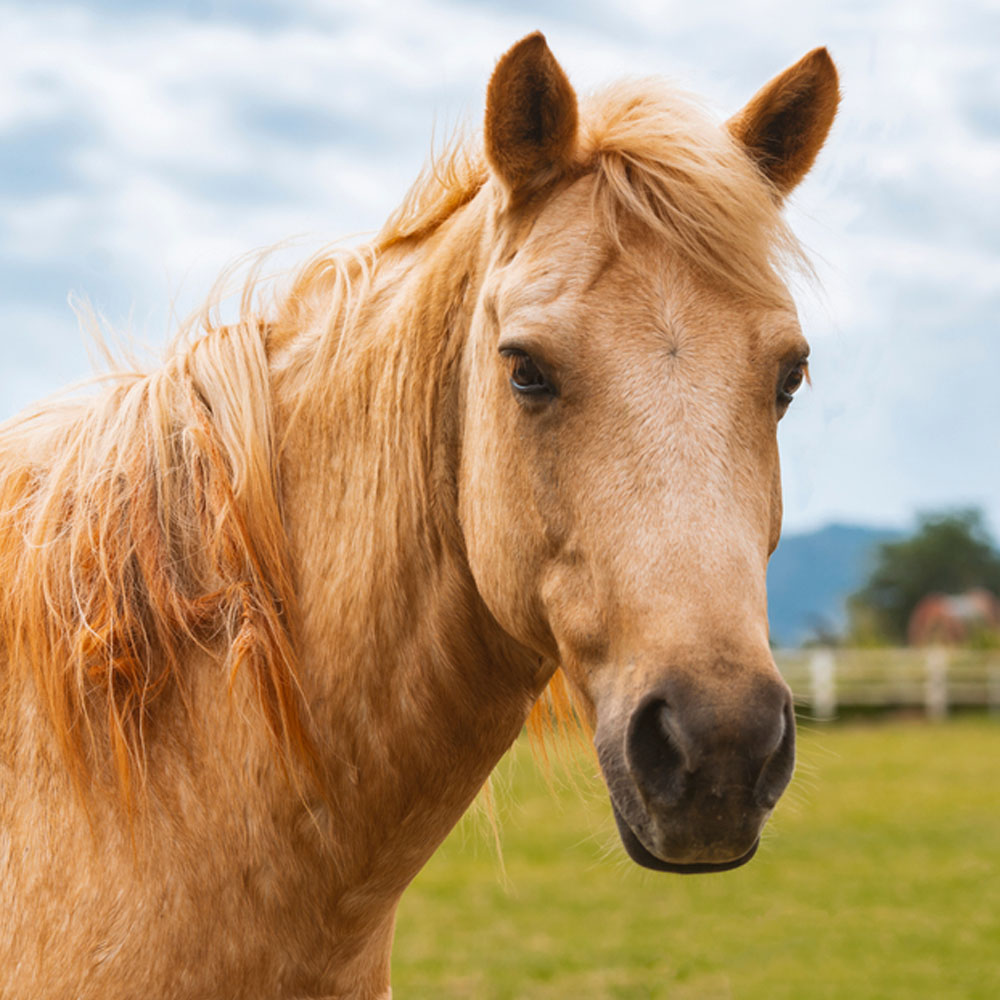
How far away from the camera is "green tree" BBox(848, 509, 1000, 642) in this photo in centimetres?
7485

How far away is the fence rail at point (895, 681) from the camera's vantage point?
2395cm

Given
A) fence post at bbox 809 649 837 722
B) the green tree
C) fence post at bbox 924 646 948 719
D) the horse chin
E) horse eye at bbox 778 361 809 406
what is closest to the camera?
the horse chin

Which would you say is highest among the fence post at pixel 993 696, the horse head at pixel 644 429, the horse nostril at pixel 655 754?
the horse head at pixel 644 429

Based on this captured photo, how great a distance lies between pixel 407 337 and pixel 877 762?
54.3ft

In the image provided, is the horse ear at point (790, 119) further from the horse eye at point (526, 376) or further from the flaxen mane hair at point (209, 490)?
the horse eye at point (526, 376)

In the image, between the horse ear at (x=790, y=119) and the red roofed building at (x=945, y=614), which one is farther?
the red roofed building at (x=945, y=614)

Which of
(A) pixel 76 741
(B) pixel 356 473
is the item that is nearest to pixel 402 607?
(B) pixel 356 473

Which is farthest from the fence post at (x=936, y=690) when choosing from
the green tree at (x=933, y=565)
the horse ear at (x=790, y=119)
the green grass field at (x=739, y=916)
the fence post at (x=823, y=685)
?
the green tree at (x=933, y=565)

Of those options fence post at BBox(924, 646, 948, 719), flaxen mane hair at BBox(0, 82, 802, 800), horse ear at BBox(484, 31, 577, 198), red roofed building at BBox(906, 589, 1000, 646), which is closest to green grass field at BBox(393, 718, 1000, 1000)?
flaxen mane hair at BBox(0, 82, 802, 800)

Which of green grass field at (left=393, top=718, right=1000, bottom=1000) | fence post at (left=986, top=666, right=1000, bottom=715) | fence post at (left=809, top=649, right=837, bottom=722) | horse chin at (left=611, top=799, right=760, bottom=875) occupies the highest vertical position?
horse chin at (left=611, top=799, right=760, bottom=875)

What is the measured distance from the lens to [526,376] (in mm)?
2143

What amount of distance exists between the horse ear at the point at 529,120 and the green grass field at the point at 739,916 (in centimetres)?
328

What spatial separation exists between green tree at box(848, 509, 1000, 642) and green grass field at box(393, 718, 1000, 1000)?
65.3 meters

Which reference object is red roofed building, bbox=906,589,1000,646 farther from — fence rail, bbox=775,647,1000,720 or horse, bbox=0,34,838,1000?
horse, bbox=0,34,838,1000
